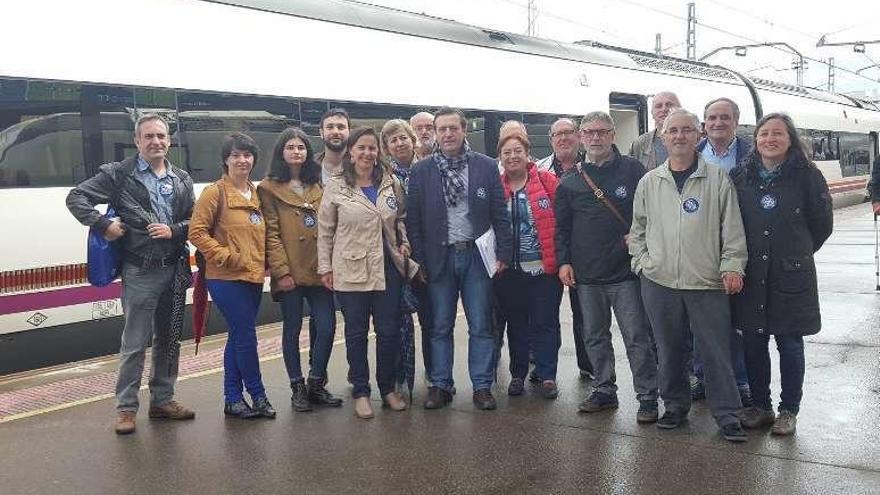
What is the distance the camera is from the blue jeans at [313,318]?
16.9 ft

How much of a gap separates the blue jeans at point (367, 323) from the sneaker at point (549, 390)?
95 cm

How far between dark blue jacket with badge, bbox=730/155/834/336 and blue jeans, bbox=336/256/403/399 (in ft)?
6.36

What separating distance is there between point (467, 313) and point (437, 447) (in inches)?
40.2

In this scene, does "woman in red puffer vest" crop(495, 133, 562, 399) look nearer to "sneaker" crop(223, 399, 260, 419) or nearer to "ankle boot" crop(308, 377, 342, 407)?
"ankle boot" crop(308, 377, 342, 407)

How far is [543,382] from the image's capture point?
17.7ft

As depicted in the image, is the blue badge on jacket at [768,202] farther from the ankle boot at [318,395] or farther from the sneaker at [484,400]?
the ankle boot at [318,395]

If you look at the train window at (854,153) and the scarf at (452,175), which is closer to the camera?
the scarf at (452,175)

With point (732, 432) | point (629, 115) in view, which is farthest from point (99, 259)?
point (629, 115)

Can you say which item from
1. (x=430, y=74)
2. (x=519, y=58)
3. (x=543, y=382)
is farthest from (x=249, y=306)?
(x=519, y=58)

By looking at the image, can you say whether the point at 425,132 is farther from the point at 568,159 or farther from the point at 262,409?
the point at 262,409

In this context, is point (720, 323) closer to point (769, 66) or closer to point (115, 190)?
point (115, 190)

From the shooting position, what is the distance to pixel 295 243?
5070 millimetres

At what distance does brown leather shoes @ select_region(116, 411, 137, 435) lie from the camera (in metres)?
4.75

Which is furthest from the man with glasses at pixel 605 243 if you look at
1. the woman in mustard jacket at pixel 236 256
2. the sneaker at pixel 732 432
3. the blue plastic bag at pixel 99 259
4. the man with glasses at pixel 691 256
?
the blue plastic bag at pixel 99 259
